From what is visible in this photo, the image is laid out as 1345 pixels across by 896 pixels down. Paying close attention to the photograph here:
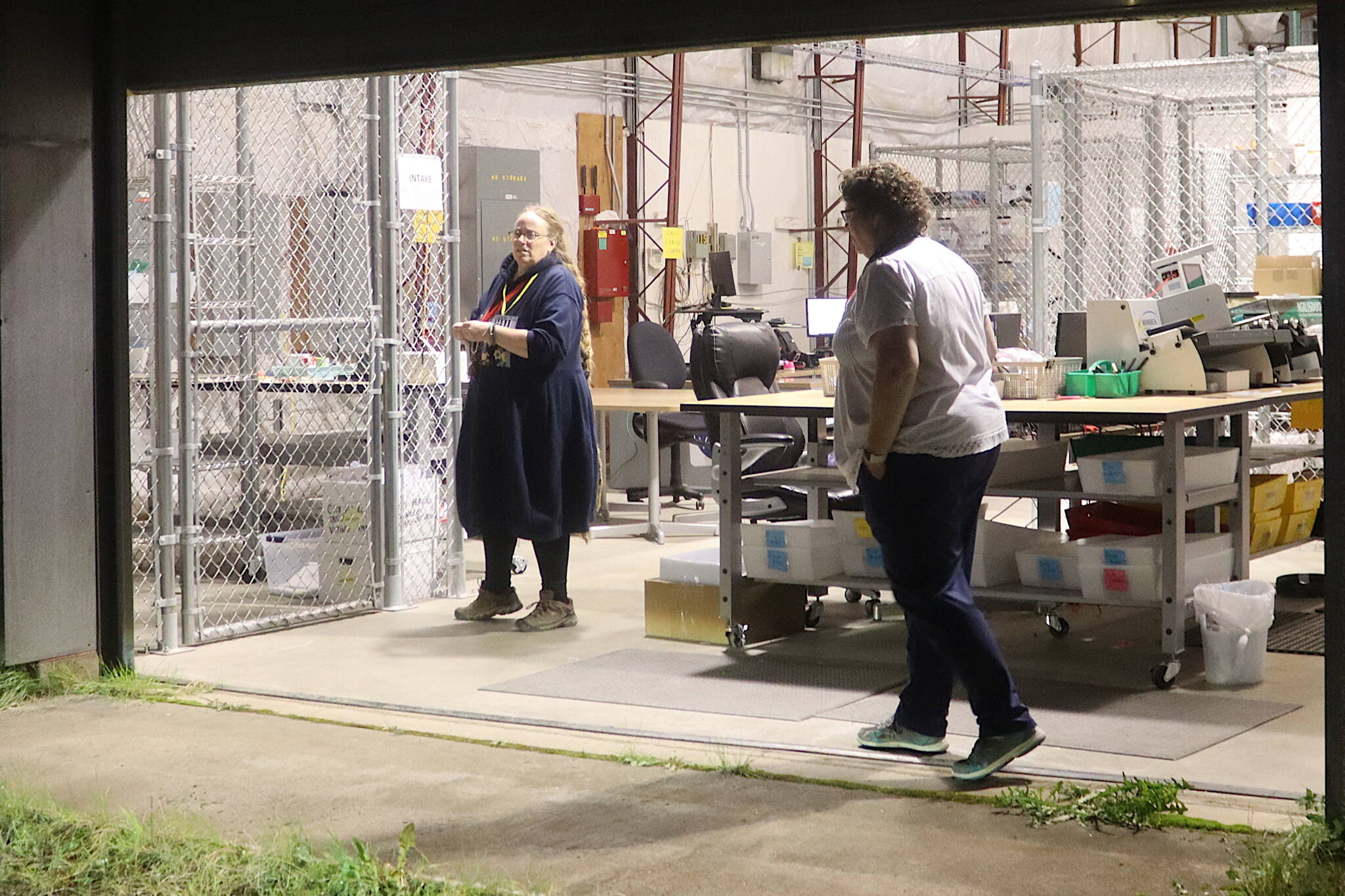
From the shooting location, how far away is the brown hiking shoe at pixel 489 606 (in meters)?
5.68

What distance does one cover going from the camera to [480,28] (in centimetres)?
381

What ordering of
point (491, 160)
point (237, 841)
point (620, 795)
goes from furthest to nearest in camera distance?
point (491, 160) < point (620, 795) < point (237, 841)

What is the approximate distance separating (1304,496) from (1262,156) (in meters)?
2.86

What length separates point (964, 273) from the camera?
3586 millimetres

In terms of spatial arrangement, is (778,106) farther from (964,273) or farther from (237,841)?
(237,841)

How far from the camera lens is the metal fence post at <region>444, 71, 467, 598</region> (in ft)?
20.3

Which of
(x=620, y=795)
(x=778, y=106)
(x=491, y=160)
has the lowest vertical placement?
(x=620, y=795)

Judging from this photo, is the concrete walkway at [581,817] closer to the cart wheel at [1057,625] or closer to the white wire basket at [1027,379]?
the white wire basket at [1027,379]

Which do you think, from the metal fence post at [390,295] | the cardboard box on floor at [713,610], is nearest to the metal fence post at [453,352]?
the metal fence post at [390,295]

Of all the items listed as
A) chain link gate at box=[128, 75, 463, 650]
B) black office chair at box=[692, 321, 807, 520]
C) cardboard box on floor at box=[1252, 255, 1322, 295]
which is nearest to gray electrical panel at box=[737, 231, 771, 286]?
black office chair at box=[692, 321, 807, 520]

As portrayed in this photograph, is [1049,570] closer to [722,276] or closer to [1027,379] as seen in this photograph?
[1027,379]

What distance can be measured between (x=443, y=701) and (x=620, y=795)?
1.18 meters

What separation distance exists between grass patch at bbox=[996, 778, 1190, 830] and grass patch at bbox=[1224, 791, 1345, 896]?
0.71ft

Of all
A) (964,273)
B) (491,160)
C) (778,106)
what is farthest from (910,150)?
(964,273)
